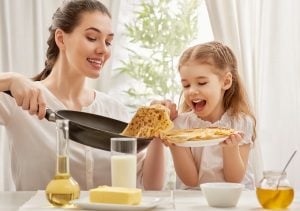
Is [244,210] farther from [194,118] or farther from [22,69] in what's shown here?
[22,69]

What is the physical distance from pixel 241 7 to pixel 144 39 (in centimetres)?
58

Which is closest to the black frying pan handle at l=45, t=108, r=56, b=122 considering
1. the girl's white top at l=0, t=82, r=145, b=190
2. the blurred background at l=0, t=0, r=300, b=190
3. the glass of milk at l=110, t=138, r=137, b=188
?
the glass of milk at l=110, t=138, r=137, b=188

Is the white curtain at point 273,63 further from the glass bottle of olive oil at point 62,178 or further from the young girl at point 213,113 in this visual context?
the glass bottle of olive oil at point 62,178

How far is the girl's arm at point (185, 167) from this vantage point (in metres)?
2.35

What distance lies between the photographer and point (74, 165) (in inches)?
92.6

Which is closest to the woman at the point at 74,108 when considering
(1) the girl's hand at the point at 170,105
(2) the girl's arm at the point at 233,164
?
(1) the girl's hand at the point at 170,105

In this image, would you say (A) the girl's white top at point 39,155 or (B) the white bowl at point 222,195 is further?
(A) the girl's white top at point 39,155

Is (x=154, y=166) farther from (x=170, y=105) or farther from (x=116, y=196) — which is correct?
(x=116, y=196)

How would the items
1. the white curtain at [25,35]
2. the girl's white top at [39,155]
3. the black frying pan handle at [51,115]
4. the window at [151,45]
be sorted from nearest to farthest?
the black frying pan handle at [51,115], the girl's white top at [39,155], the white curtain at [25,35], the window at [151,45]

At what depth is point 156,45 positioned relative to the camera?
3328 mm

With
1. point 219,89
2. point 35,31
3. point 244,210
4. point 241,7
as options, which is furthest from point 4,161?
point 244,210

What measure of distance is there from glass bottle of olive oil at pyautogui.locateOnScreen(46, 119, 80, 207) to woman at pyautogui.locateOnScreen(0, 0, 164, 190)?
649 millimetres

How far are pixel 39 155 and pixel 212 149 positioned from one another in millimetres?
720

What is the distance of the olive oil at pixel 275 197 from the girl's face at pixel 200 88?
850 mm
